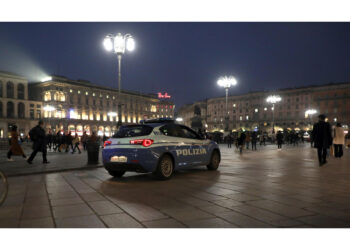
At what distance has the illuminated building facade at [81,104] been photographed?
84062 mm

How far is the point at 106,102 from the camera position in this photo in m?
97.9

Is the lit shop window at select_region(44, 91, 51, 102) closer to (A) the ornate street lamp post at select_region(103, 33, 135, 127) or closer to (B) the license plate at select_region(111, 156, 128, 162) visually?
(A) the ornate street lamp post at select_region(103, 33, 135, 127)

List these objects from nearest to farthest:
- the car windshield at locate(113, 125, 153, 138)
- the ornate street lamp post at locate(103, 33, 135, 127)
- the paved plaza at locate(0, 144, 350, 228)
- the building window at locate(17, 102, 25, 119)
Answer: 1. the paved plaza at locate(0, 144, 350, 228)
2. the car windshield at locate(113, 125, 153, 138)
3. the ornate street lamp post at locate(103, 33, 135, 127)
4. the building window at locate(17, 102, 25, 119)

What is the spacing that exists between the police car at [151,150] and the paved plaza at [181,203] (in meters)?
0.41

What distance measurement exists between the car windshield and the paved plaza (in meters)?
1.26

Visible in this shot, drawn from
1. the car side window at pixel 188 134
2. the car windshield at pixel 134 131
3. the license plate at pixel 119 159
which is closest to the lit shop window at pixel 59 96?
the car side window at pixel 188 134

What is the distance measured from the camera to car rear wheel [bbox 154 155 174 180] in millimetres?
8188

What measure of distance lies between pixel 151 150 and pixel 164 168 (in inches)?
28.6

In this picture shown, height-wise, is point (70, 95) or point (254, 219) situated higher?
point (70, 95)

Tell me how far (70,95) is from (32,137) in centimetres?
7956

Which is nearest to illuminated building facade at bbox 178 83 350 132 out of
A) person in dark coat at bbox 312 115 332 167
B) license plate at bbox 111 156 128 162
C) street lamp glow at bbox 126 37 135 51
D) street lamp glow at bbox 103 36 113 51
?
street lamp glow at bbox 126 37 135 51

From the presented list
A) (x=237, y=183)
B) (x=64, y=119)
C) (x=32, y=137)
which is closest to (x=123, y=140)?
(x=237, y=183)
